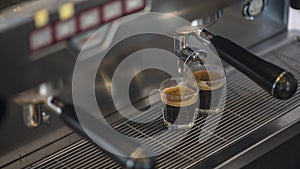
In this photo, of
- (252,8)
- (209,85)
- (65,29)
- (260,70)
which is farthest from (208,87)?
(65,29)

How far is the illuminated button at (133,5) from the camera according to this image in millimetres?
731

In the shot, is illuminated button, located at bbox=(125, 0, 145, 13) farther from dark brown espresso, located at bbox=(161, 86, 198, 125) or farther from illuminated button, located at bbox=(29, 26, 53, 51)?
dark brown espresso, located at bbox=(161, 86, 198, 125)

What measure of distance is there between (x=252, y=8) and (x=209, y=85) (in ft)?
0.74

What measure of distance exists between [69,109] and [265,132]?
13.2 inches

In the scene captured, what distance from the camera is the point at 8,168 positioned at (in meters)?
0.90

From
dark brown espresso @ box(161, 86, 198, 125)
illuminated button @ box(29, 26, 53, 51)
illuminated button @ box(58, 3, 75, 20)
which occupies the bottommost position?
dark brown espresso @ box(161, 86, 198, 125)

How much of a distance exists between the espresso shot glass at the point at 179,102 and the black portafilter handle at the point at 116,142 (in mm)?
198

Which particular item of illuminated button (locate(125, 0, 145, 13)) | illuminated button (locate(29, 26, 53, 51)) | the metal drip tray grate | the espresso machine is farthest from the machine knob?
illuminated button (locate(29, 26, 53, 51))

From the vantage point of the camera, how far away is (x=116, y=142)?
0.74 metres

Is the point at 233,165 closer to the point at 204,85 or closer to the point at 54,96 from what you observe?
the point at 204,85

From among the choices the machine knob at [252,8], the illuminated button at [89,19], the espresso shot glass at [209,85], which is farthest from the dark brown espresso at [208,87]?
the illuminated button at [89,19]

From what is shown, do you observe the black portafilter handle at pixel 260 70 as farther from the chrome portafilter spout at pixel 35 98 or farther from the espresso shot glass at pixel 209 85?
the chrome portafilter spout at pixel 35 98

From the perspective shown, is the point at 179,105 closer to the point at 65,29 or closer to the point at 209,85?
the point at 209,85

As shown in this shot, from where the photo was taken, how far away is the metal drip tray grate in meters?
0.92
